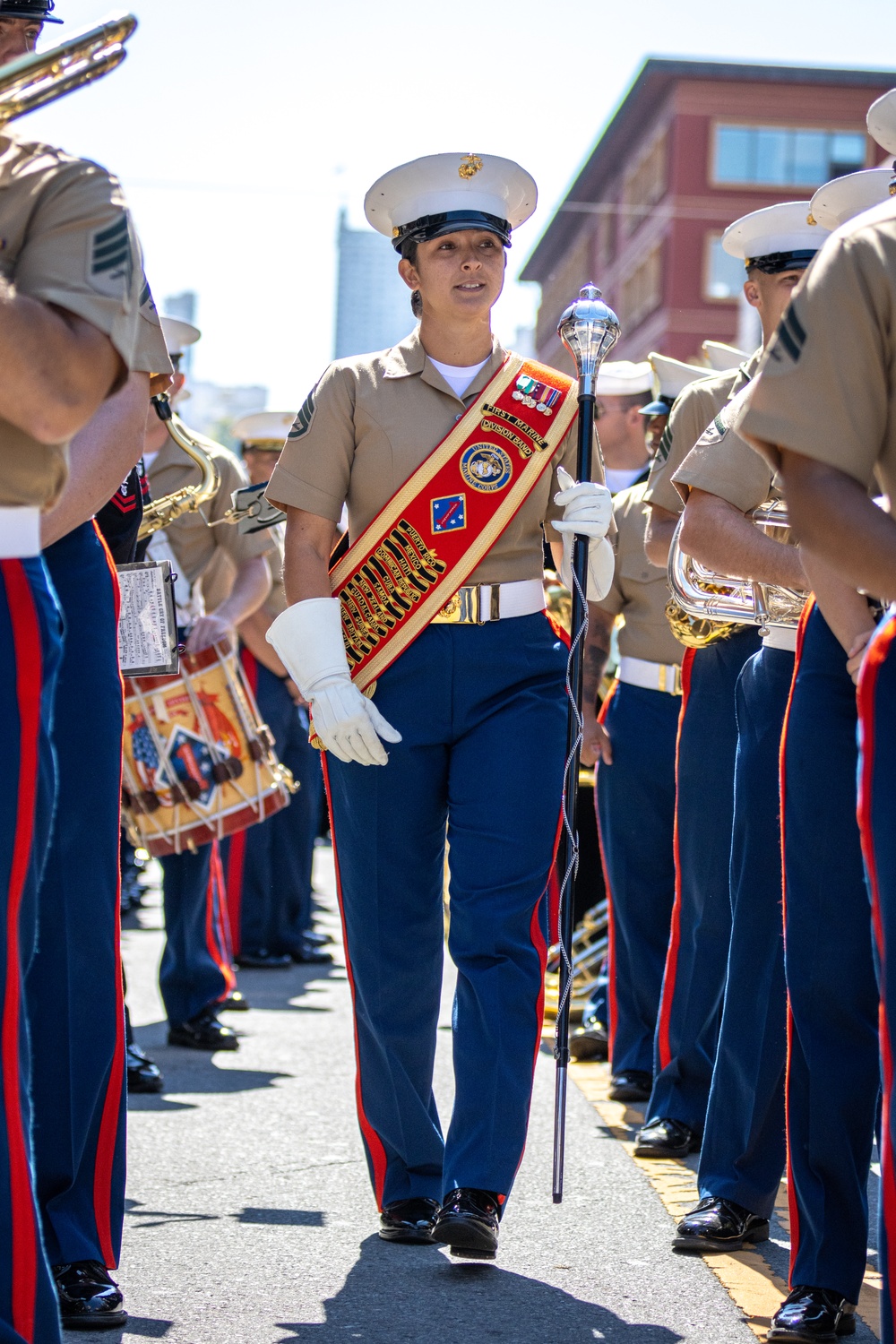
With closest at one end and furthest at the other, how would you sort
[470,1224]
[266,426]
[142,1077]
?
[470,1224] < [142,1077] < [266,426]

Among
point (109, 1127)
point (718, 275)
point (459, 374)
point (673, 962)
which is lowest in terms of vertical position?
point (109, 1127)

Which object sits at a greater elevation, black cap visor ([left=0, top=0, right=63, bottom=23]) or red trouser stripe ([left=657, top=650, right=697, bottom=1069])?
black cap visor ([left=0, top=0, right=63, bottom=23])

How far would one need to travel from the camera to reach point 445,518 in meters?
4.52

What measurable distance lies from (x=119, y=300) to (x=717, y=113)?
162 feet

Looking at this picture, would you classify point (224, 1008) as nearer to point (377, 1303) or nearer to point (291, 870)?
point (291, 870)

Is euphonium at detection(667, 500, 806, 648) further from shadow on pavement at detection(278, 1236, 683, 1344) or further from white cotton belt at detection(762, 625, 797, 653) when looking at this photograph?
shadow on pavement at detection(278, 1236, 683, 1344)

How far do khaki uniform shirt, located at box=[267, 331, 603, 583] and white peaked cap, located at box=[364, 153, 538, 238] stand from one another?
1.22 ft

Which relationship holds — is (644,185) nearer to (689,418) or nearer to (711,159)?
(711,159)

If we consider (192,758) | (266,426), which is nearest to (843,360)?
(192,758)

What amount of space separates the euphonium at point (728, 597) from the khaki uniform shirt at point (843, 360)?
1350mm

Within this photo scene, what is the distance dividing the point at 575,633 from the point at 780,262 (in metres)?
1.18

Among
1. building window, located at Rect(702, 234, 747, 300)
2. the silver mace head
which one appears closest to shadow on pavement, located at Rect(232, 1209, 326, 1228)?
the silver mace head

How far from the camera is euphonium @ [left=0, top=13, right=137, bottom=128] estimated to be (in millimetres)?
2824

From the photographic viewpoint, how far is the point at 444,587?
445cm
